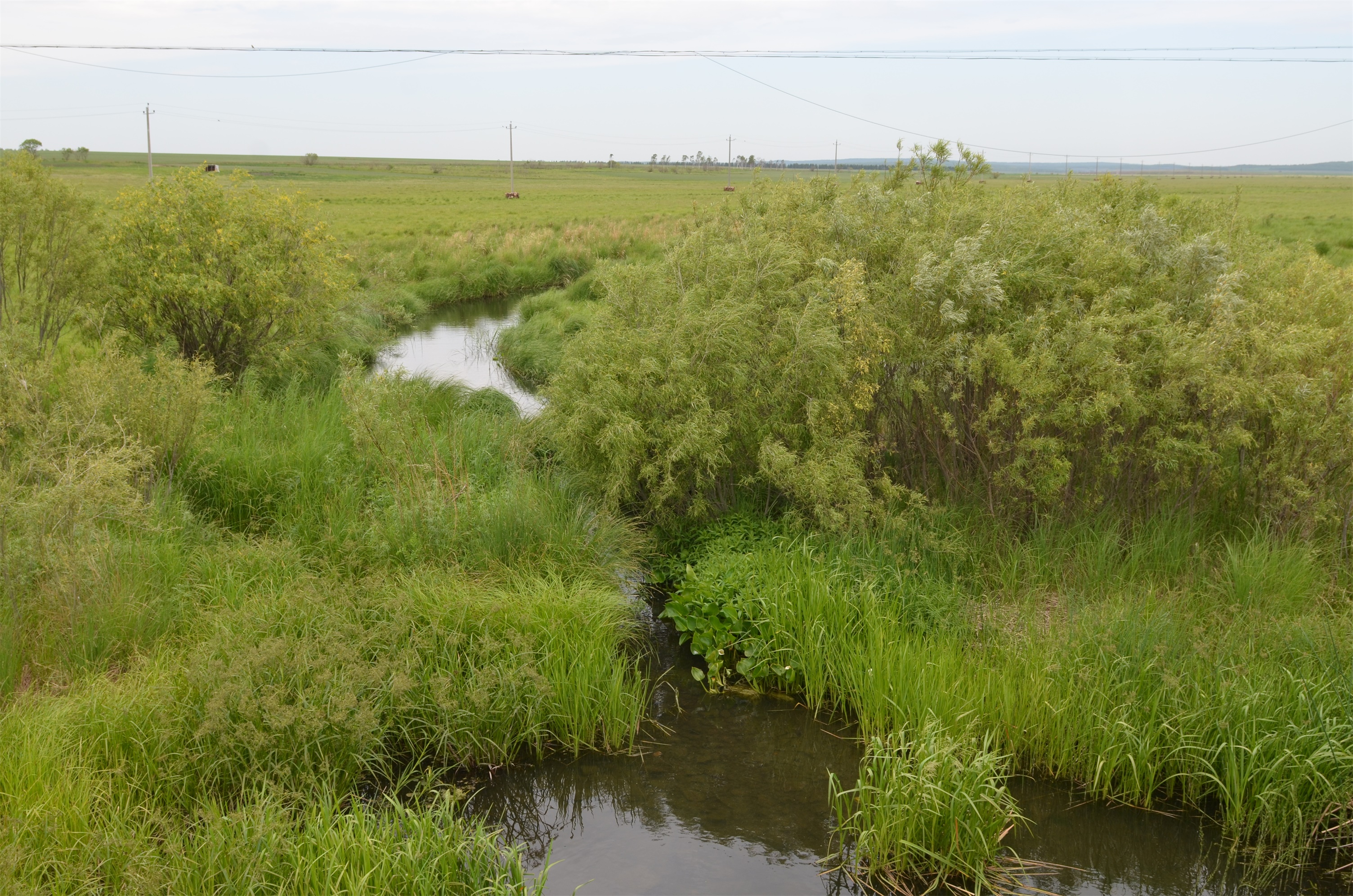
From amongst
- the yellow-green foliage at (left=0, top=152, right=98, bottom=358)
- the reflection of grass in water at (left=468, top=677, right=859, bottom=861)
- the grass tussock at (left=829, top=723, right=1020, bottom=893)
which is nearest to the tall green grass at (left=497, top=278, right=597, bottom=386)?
the yellow-green foliage at (left=0, top=152, right=98, bottom=358)

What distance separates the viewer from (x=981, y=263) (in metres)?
8.13

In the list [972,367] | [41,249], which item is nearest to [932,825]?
[972,367]

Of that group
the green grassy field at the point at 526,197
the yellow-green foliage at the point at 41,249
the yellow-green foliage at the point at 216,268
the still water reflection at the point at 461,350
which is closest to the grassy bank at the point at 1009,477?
the green grassy field at the point at 526,197

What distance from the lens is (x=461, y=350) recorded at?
2073 centimetres

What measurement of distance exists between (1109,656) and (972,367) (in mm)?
2557

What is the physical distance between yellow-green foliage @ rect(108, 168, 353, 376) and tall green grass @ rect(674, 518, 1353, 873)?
7.58m

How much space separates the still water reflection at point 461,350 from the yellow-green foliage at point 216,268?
2.05m

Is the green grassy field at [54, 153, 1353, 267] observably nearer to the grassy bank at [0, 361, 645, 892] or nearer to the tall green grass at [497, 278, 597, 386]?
the grassy bank at [0, 361, 645, 892]

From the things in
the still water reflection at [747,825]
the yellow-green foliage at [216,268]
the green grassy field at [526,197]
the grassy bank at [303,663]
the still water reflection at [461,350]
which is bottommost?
the still water reflection at [747,825]

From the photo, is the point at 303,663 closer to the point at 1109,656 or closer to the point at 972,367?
the point at 1109,656

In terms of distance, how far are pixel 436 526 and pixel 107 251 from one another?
279 inches

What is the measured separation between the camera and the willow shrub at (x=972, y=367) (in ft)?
25.4

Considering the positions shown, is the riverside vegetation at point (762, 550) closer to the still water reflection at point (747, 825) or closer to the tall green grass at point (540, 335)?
the still water reflection at point (747, 825)

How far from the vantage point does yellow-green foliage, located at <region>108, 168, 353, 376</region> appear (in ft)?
39.5
